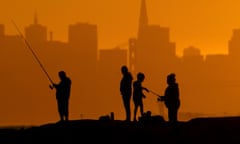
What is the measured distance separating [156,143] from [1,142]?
641 centimetres

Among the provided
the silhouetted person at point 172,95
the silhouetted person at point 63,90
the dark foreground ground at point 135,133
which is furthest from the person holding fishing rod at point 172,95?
the silhouetted person at point 63,90

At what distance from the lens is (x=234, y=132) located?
31.9 m

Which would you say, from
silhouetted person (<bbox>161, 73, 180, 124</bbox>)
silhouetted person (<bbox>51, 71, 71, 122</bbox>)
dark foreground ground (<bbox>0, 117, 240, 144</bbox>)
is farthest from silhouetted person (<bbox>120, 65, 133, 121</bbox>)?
silhouetted person (<bbox>161, 73, 180, 124</bbox>)

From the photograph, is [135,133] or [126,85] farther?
[126,85]

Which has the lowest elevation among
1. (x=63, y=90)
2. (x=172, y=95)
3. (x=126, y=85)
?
(x=172, y=95)

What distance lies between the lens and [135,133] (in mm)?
31938

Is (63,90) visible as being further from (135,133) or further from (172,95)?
(172,95)

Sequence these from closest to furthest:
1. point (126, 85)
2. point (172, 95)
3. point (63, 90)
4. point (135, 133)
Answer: point (172, 95)
point (135, 133)
point (63, 90)
point (126, 85)

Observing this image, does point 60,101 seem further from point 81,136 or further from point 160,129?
point 160,129

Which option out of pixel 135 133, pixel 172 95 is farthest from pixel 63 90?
pixel 172 95

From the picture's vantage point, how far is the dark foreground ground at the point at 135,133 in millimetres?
31234

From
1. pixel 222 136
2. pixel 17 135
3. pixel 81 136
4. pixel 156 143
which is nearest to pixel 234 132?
pixel 222 136

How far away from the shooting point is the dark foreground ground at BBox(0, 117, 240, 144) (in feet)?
102

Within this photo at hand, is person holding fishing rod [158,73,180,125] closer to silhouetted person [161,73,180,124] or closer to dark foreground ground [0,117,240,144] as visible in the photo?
silhouetted person [161,73,180,124]
